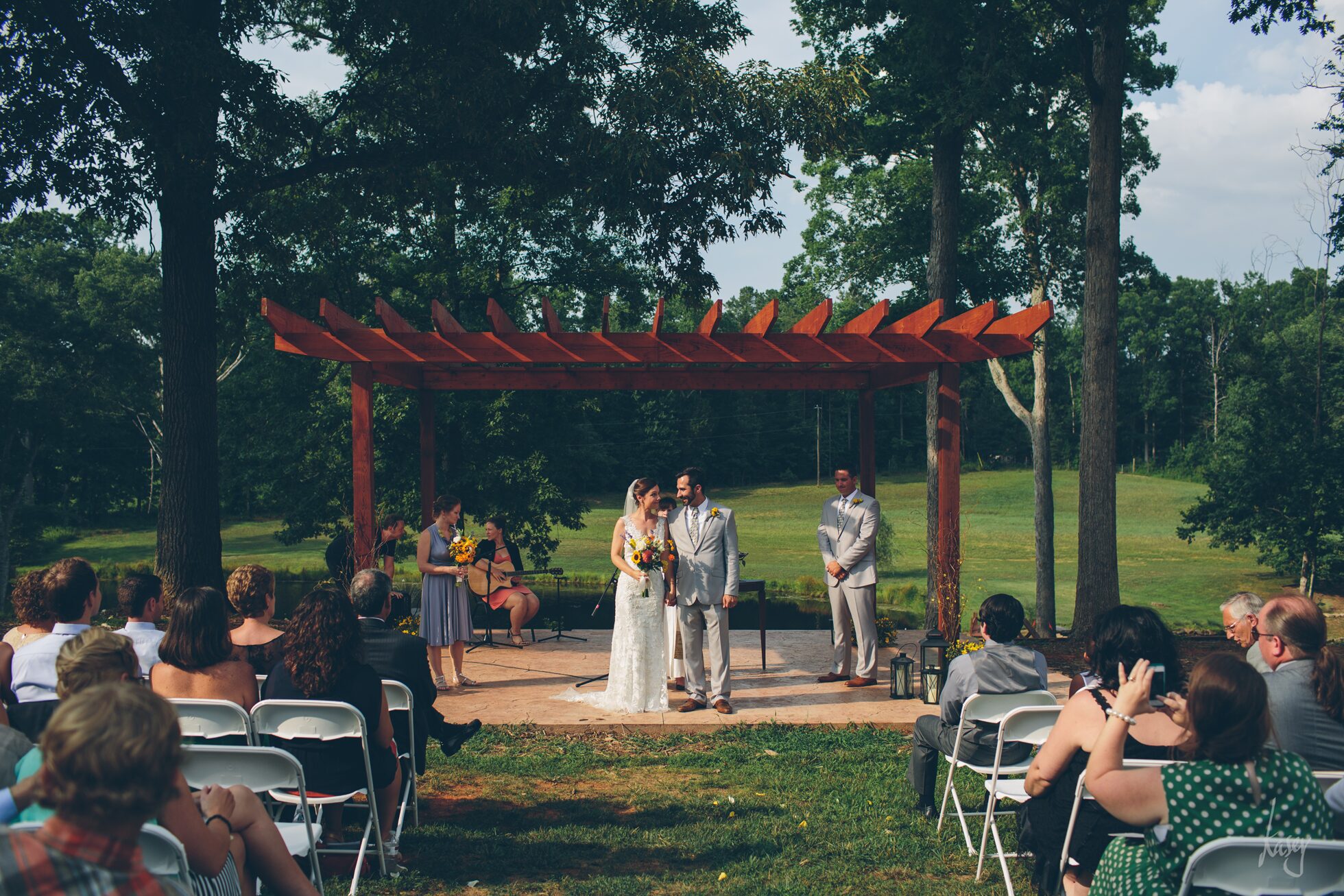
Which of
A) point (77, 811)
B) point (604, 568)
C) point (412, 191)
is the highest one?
point (412, 191)

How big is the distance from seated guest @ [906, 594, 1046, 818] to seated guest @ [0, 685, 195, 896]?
359cm

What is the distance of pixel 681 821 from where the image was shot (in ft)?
17.7

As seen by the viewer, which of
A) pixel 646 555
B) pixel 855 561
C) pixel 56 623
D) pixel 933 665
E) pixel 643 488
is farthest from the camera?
pixel 855 561

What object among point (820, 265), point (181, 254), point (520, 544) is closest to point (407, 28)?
point (181, 254)

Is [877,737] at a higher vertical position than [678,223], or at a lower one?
lower

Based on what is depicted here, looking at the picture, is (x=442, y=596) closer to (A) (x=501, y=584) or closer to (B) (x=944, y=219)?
(A) (x=501, y=584)

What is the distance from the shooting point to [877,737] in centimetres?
717

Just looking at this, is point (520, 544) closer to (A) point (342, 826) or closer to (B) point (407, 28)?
(B) point (407, 28)

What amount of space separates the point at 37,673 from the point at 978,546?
121ft

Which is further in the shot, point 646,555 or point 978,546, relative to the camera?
point 978,546

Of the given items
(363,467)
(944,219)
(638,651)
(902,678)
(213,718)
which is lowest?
(902,678)

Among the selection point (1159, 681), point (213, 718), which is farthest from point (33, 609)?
point (1159, 681)

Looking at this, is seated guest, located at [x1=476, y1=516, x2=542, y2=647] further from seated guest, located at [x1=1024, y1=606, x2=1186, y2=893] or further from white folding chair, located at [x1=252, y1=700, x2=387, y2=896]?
seated guest, located at [x1=1024, y1=606, x2=1186, y2=893]

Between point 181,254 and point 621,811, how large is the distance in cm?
841
